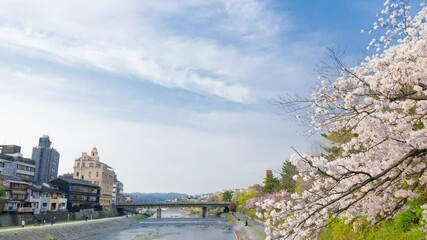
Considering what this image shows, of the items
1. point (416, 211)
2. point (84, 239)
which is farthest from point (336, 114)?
point (84, 239)

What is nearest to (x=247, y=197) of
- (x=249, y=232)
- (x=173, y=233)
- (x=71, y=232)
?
(x=173, y=233)

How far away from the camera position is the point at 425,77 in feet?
20.9

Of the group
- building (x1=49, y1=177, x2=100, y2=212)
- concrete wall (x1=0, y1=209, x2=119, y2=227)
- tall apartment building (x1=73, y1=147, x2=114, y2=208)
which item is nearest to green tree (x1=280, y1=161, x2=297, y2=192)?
concrete wall (x1=0, y1=209, x2=119, y2=227)

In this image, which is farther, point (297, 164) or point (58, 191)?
point (58, 191)

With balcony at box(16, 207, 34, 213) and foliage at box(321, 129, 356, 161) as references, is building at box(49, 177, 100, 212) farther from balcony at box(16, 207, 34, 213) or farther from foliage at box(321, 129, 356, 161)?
foliage at box(321, 129, 356, 161)

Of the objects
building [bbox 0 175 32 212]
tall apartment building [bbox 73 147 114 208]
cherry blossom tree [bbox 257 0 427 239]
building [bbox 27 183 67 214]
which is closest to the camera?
cherry blossom tree [bbox 257 0 427 239]

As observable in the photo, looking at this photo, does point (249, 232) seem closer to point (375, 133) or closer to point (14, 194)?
point (14, 194)

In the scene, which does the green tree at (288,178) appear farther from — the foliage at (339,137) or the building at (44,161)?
the building at (44,161)

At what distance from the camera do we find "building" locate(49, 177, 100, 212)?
7106cm

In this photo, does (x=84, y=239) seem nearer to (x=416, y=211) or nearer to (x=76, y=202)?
(x=76, y=202)

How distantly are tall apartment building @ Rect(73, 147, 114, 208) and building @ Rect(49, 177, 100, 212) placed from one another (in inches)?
475

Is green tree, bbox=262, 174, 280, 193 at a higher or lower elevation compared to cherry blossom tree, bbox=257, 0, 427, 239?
higher

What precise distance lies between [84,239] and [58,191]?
25.8 m

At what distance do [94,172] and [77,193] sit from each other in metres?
20.7
